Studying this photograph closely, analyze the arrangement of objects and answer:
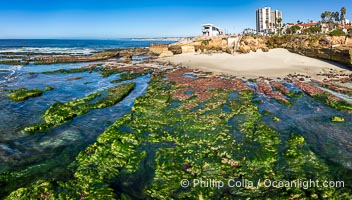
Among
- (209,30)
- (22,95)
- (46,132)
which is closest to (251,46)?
(22,95)

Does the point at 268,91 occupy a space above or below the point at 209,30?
below

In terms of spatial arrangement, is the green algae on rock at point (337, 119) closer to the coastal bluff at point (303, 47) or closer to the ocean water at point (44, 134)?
the ocean water at point (44, 134)

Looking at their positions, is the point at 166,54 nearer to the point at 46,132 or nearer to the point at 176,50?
the point at 176,50

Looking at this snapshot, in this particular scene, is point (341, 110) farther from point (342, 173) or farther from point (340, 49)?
point (340, 49)

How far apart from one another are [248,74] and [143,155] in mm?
23026

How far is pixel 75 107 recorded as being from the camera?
54.9ft

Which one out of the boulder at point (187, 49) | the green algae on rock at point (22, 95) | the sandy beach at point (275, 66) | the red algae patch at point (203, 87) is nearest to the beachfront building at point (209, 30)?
the boulder at point (187, 49)

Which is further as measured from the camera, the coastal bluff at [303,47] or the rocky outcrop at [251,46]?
the rocky outcrop at [251,46]

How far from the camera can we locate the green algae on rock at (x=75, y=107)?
13987mm

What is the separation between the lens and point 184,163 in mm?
9320

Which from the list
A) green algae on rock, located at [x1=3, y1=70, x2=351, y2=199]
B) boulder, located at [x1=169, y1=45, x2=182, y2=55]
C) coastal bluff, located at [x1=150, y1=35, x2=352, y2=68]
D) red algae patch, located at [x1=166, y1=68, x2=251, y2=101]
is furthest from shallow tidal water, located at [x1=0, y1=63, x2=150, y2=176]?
boulder, located at [x1=169, y1=45, x2=182, y2=55]

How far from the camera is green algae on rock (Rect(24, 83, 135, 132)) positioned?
13987mm

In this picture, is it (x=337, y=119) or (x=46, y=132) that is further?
(x=337, y=119)

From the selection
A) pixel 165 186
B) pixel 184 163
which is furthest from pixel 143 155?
pixel 165 186
